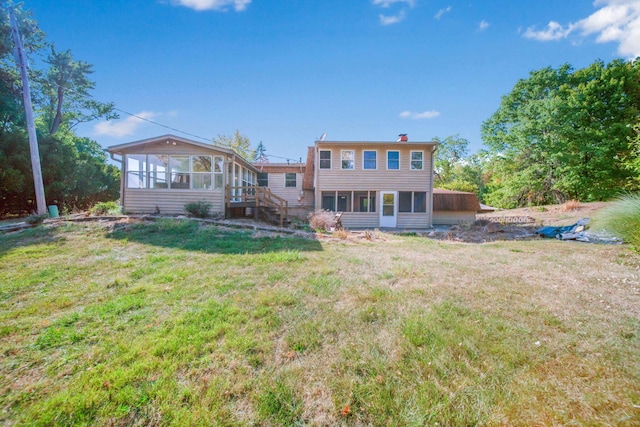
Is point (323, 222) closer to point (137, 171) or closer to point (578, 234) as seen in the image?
point (137, 171)

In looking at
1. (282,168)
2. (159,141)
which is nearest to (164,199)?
(159,141)

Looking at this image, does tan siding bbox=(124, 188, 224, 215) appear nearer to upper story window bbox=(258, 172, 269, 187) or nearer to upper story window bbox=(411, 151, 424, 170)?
upper story window bbox=(258, 172, 269, 187)

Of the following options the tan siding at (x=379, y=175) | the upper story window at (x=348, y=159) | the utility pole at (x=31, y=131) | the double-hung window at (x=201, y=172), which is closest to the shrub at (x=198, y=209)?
the double-hung window at (x=201, y=172)

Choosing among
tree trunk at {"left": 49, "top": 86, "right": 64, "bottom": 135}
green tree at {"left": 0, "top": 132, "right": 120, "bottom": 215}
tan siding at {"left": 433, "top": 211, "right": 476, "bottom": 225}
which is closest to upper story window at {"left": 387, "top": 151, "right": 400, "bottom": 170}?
tan siding at {"left": 433, "top": 211, "right": 476, "bottom": 225}

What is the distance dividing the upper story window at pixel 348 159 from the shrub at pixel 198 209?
8.03 m

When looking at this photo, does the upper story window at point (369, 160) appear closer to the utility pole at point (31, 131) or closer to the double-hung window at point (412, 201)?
the double-hung window at point (412, 201)

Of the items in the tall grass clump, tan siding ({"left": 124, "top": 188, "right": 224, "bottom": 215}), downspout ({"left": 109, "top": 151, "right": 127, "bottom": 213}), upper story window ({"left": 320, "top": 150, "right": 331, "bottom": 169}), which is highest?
upper story window ({"left": 320, "top": 150, "right": 331, "bottom": 169})

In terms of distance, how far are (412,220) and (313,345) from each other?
1403cm

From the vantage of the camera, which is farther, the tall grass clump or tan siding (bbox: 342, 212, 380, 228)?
tan siding (bbox: 342, 212, 380, 228)

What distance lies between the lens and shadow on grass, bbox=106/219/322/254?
267 inches

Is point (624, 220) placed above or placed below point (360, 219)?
above

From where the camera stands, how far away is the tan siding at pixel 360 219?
15.4 m

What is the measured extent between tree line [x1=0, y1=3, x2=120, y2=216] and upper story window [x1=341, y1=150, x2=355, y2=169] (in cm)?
1624

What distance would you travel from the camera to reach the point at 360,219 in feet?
50.7
